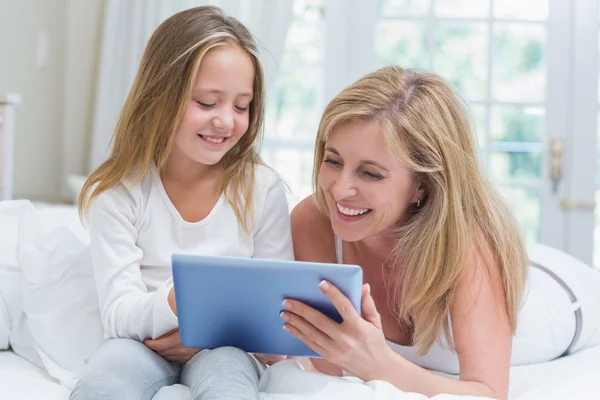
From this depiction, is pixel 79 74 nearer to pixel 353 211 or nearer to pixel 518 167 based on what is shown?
pixel 518 167

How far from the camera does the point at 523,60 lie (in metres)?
3.57

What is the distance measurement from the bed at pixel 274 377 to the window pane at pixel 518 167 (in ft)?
6.04

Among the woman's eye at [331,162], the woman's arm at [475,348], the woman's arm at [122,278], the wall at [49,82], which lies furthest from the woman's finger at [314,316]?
the wall at [49,82]

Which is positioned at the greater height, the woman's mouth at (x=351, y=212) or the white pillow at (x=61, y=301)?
the woman's mouth at (x=351, y=212)

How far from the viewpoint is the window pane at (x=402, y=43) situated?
3605 millimetres

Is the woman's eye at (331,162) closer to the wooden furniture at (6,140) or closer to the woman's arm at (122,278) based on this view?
the woman's arm at (122,278)

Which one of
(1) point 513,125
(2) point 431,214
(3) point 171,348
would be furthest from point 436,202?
(1) point 513,125

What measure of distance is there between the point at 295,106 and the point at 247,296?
8.32 ft

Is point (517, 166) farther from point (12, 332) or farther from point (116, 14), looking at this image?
point (12, 332)

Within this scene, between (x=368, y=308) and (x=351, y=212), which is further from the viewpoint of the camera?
(x=351, y=212)

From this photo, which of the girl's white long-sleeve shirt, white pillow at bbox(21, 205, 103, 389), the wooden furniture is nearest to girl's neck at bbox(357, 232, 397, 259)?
the girl's white long-sleeve shirt

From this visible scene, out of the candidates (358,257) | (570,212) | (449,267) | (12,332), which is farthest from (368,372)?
(570,212)

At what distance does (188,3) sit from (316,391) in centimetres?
257

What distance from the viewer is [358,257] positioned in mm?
1690
